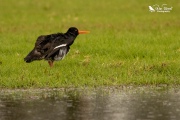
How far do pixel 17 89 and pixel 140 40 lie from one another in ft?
20.7

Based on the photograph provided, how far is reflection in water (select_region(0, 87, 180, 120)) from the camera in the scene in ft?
30.6

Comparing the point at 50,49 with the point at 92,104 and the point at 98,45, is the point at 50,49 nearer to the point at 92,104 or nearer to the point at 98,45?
the point at 98,45

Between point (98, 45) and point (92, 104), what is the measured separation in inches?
248

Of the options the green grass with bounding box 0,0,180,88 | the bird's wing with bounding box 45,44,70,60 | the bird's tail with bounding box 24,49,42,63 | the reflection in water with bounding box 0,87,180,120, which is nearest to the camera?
the reflection in water with bounding box 0,87,180,120

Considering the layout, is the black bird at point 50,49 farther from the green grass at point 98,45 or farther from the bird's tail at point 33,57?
the green grass at point 98,45

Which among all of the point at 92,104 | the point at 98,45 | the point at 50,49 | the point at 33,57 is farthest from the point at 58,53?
the point at 92,104

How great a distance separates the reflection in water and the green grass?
2.44 ft

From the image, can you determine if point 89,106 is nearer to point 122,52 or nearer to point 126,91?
point 126,91

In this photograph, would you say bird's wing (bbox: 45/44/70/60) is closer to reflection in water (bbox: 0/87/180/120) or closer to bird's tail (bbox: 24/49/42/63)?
bird's tail (bbox: 24/49/42/63)

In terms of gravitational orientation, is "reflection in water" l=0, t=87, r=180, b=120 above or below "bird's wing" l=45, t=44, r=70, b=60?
below

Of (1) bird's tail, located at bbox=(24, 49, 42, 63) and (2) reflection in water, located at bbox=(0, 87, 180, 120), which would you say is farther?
(1) bird's tail, located at bbox=(24, 49, 42, 63)

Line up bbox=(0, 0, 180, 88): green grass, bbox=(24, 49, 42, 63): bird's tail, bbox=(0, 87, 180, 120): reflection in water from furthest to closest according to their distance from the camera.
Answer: bbox=(24, 49, 42, 63): bird's tail < bbox=(0, 0, 180, 88): green grass < bbox=(0, 87, 180, 120): reflection in water

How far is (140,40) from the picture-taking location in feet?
57.3

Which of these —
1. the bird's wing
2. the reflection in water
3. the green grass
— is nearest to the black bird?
the bird's wing
